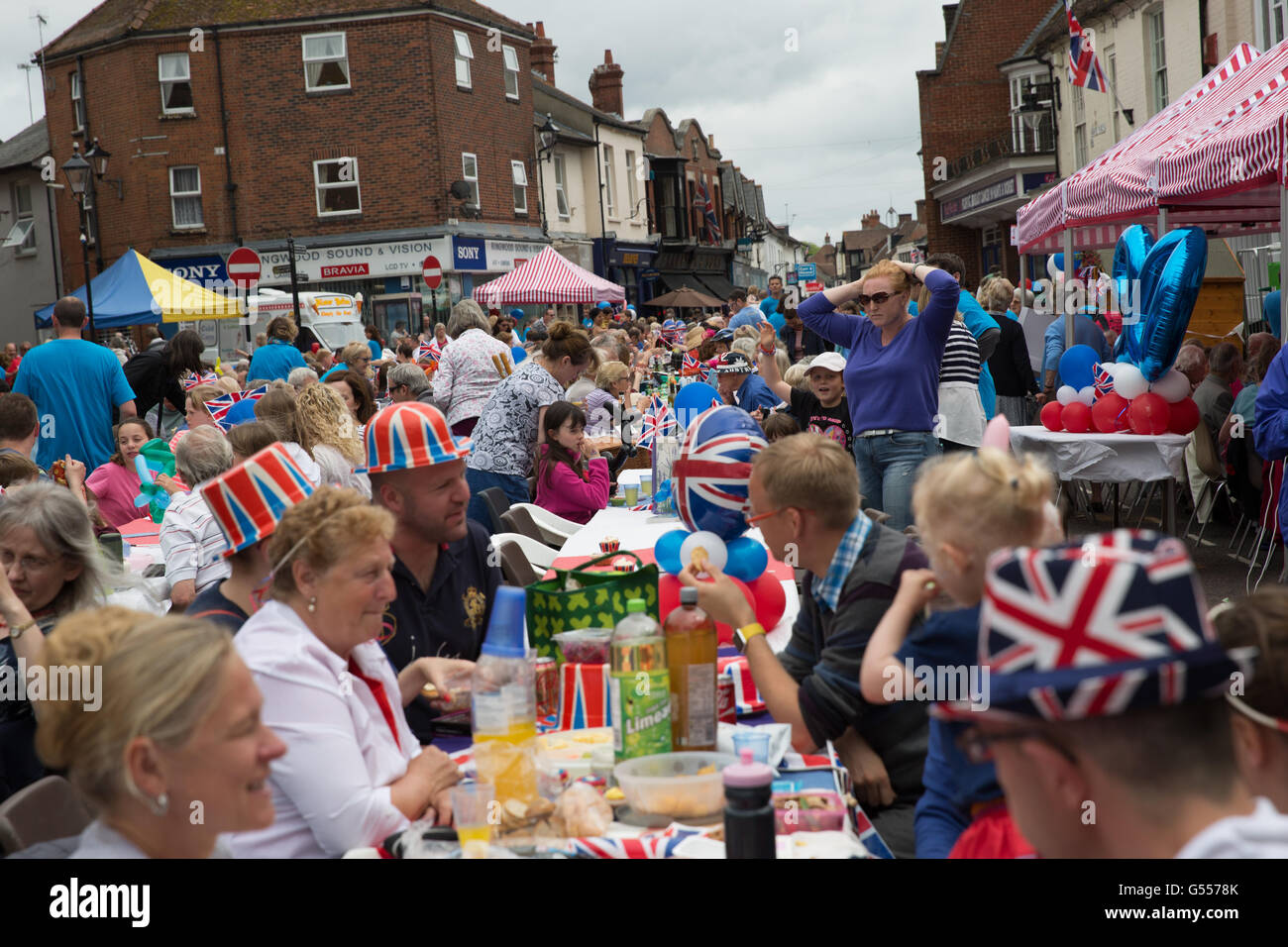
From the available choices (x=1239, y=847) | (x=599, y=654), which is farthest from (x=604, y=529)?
(x=1239, y=847)

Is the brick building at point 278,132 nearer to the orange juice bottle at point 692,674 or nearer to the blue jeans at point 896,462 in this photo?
the blue jeans at point 896,462

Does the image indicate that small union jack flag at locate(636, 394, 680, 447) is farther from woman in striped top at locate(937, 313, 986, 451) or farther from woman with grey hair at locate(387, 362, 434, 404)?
woman with grey hair at locate(387, 362, 434, 404)

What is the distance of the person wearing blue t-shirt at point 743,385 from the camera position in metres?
9.50

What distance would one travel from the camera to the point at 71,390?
8180 mm

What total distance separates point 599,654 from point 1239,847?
2023 millimetres

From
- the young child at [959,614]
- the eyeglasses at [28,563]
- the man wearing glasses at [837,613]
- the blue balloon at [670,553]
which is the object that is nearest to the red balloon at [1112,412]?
the blue balloon at [670,553]

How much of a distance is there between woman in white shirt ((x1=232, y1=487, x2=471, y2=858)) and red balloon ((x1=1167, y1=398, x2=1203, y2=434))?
715 centimetres

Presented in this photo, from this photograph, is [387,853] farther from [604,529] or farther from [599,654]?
[604,529]

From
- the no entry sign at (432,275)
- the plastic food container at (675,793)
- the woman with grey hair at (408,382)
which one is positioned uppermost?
the no entry sign at (432,275)

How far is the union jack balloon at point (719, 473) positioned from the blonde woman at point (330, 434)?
9.35ft

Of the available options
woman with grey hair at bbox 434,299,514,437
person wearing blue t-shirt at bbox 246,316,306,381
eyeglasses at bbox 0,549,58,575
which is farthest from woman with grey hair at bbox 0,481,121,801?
person wearing blue t-shirt at bbox 246,316,306,381

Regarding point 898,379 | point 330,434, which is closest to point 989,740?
point 898,379

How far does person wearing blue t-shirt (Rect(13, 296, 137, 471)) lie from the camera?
817cm
